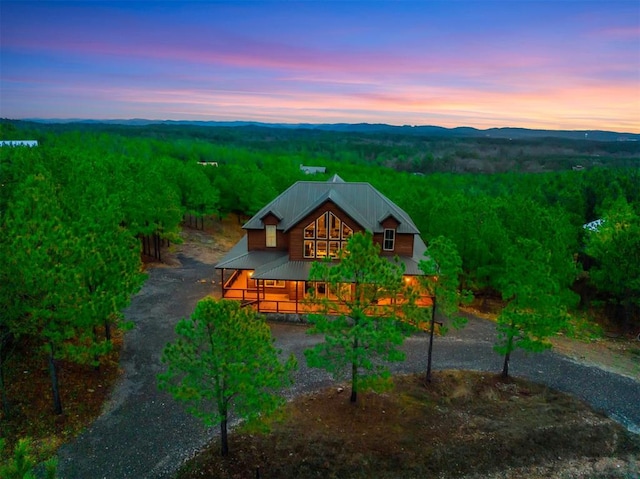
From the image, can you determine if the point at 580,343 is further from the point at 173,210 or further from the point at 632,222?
the point at 173,210

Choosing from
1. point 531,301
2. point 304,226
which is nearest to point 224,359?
point 531,301

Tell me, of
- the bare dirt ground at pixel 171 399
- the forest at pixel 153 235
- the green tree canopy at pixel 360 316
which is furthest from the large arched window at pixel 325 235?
the green tree canopy at pixel 360 316

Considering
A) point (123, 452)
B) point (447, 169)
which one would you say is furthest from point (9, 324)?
point (447, 169)

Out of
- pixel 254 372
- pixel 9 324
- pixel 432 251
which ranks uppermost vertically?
pixel 432 251

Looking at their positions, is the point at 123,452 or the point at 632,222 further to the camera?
the point at 632,222

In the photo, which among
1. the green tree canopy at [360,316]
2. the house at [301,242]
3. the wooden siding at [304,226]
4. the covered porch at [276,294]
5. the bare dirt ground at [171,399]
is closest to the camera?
the bare dirt ground at [171,399]

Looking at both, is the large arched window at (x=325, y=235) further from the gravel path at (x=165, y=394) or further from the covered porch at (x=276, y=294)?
the gravel path at (x=165, y=394)
